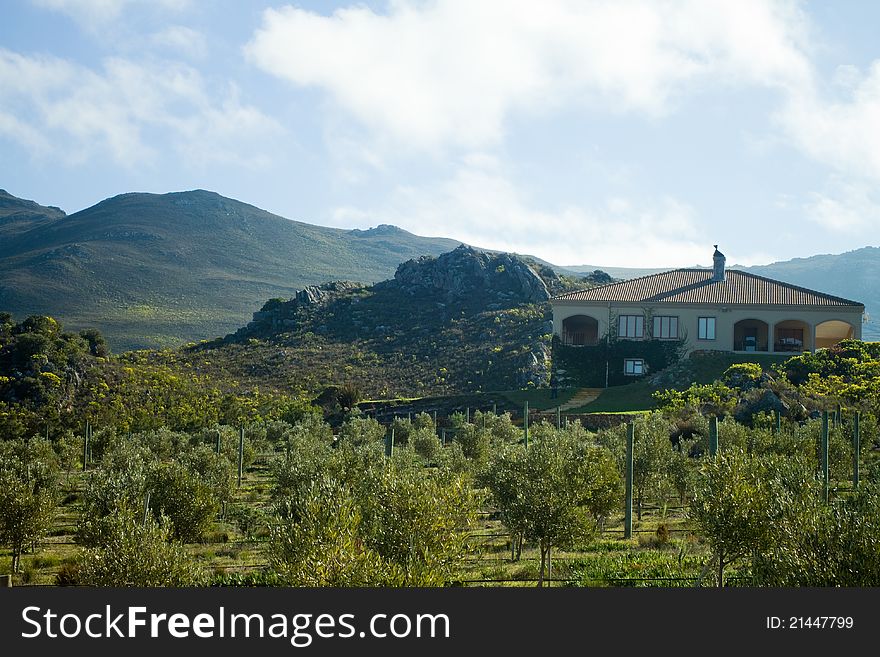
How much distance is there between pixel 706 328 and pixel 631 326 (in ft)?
19.8

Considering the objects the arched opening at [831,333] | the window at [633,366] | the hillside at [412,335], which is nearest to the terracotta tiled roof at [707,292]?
the arched opening at [831,333]

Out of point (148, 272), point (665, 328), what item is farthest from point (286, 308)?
point (148, 272)

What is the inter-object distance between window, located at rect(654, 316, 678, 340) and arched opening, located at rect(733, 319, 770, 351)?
15.9 feet

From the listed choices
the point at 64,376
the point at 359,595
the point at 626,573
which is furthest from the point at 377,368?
the point at 359,595

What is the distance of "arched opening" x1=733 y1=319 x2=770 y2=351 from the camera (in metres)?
64.5

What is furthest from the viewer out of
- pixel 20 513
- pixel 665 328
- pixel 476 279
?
pixel 476 279

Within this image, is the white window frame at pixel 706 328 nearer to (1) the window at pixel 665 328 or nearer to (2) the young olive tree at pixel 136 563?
(1) the window at pixel 665 328

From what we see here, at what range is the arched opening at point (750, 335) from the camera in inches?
2539

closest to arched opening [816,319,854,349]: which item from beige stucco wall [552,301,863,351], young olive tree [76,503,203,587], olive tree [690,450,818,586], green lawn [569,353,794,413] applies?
beige stucco wall [552,301,863,351]

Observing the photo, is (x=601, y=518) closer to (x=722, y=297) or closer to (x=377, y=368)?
(x=722, y=297)

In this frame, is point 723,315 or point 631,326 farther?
point 631,326

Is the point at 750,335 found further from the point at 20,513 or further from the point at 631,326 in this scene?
the point at 20,513

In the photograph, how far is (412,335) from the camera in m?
91.5

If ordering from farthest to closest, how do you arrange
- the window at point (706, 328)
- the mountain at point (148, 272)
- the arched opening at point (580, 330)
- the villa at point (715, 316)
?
the mountain at point (148, 272), the arched opening at point (580, 330), the window at point (706, 328), the villa at point (715, 316)
